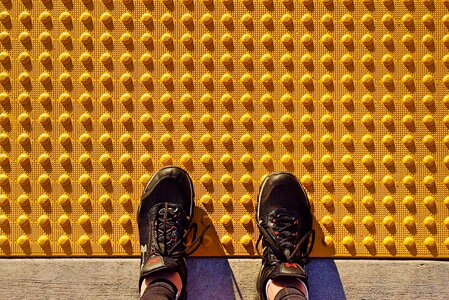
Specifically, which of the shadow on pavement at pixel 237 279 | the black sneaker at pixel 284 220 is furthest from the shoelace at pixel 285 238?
the shadow on pavement at pixel 237 279

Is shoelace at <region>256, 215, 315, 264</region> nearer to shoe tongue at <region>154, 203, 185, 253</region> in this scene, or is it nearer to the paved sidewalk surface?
the paved sidewalk surface

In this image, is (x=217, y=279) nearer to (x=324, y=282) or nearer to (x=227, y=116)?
(x=324, y=282)

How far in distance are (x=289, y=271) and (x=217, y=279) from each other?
295mm

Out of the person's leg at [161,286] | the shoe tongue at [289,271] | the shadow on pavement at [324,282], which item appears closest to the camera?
the person's leg at [161,286]

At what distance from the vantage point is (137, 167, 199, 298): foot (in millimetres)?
1874

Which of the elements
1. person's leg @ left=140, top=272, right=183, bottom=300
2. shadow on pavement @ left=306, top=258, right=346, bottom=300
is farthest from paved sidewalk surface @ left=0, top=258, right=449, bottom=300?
person's leg @ left=140, top=272, right=183, bottom=300

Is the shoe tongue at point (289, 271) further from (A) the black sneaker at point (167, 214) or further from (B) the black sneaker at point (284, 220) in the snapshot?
(A) the black sneaker at point (167, 214)

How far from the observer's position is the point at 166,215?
190cm

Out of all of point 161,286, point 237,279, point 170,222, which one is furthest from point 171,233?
point 237,279

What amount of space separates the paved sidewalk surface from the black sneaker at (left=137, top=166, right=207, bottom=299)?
107 mm

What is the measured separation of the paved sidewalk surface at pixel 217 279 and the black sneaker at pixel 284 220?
0.09 m

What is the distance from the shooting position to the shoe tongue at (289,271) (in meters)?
1.82

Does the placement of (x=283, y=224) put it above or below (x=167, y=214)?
below

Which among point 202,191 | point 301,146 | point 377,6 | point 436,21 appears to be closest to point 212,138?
point 202,191
